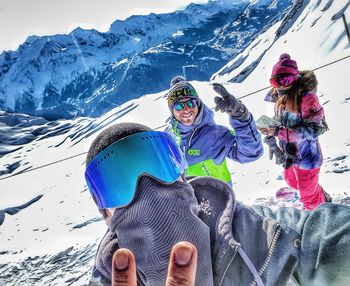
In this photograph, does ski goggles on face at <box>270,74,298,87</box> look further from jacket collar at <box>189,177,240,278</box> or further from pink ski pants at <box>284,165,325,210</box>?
jacket collar at <box>189,177,240,278</box>

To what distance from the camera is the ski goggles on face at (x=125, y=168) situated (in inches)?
44.0

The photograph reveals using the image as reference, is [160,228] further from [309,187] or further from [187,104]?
[309,187]

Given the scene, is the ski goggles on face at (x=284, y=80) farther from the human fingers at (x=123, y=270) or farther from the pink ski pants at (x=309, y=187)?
the human fingers at (x=123, y=270)

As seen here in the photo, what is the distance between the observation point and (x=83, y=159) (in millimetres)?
16875

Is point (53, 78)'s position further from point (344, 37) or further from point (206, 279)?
point (206, 279)

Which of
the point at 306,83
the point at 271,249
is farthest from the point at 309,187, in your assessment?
the point at 271,249

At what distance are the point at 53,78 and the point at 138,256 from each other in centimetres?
4097

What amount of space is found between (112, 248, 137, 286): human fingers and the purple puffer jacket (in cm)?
249

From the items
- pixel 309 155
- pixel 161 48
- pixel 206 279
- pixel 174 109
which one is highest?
pixel 161 48

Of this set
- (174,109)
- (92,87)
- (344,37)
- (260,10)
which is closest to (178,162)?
(174,109)

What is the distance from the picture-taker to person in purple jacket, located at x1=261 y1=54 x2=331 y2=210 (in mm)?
2729

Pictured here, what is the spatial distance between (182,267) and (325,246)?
51cm

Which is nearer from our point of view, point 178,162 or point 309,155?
point 178,162

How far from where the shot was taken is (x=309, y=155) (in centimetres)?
287
